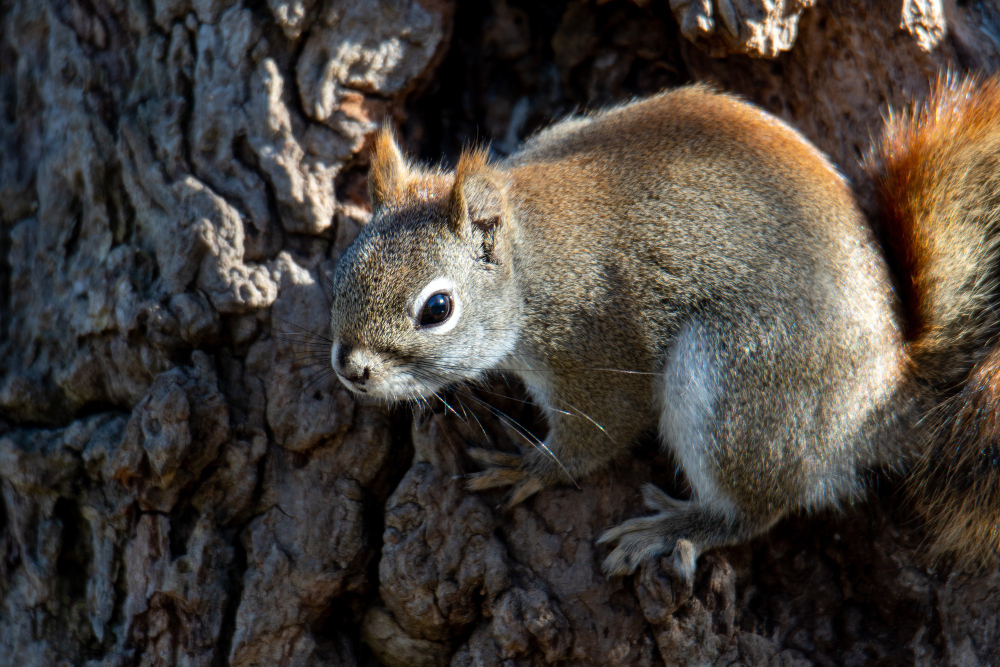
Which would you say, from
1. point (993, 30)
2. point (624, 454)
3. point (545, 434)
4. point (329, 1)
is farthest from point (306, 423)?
point (993, 30)

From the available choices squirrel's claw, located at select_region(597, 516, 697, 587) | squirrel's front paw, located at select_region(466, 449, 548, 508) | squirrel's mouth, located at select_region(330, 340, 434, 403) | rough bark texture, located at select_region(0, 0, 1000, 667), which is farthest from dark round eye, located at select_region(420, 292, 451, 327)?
squirrel's claw, located at select_region(597, 516, 697, 587)

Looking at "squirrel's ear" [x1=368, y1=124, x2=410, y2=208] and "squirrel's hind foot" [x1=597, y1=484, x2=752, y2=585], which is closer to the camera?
"squirrel's hind foot" [x1=597, y1=484, x2=752, y2=585]

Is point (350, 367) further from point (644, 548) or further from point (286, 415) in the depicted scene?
point (644, 548)

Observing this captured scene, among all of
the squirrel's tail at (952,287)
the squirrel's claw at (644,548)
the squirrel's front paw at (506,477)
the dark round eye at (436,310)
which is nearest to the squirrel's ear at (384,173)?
the dark round eye at (436,310)

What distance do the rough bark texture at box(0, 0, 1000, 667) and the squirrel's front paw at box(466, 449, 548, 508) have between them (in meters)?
0.04

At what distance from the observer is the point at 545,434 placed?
250 cm

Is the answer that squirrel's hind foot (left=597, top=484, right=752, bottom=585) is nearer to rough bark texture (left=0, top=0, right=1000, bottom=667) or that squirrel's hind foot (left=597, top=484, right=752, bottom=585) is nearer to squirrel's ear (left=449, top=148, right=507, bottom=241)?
rough bark texture (left=0, top=0, right=1000, bottom=667)

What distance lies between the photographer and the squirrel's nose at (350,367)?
2.06m

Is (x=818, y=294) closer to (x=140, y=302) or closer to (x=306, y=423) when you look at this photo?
(x=306, y=423)

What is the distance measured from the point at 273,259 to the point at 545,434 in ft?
3.27

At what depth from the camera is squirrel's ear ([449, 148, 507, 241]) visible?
86.6 inches

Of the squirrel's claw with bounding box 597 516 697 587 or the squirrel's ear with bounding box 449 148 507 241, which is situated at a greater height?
the squirrel's ear with bounding box 449 148 507 241

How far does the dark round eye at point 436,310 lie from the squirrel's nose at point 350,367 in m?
0.21

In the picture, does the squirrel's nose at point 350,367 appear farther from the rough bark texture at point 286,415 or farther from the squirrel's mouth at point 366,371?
the rough bark texture at point 286,415
